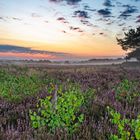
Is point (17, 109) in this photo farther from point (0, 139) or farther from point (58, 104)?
point (0, 139)

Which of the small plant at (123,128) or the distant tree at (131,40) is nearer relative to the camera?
the small plant at (123,128)

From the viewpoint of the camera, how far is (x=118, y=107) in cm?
696

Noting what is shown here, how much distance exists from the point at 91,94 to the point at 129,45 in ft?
214

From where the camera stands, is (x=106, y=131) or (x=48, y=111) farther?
(x=48, y=111)

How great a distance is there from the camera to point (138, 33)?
67.4 m

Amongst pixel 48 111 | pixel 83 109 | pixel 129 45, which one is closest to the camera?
pixel 48 111

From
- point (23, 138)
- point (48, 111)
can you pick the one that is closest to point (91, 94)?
point (48, 111)

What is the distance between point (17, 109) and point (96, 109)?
1.73 m

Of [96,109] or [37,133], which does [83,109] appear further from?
[37,133]

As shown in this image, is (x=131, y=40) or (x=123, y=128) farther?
(x=131, y=40)

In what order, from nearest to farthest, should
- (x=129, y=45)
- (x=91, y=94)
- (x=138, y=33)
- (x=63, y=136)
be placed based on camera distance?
(x=63, y=136)
(x=91, y=94)
(x=138, y=33)
(x=129, y=45)

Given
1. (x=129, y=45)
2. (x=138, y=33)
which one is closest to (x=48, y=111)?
(x=138, y=33)

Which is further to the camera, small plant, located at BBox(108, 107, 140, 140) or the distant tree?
the distant tree

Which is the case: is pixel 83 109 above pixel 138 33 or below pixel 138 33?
below
